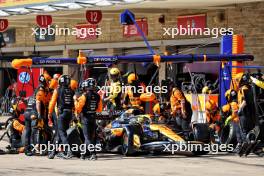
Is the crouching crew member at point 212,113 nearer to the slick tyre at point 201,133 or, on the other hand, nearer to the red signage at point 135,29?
the slick tyre at point 201,133

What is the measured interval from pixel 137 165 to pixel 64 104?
234 cm

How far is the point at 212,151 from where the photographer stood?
18.3 meters

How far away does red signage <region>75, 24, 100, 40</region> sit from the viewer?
31812mm

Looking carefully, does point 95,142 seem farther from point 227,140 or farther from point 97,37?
point 97,37

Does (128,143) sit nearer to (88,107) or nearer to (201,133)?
(88,107)

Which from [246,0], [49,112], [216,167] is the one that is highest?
[246,0]

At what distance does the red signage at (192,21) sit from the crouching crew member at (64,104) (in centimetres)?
1015

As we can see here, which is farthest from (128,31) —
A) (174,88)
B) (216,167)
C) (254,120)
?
(216,167)

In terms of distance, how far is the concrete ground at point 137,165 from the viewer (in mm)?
14242

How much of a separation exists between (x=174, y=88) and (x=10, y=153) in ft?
13.5

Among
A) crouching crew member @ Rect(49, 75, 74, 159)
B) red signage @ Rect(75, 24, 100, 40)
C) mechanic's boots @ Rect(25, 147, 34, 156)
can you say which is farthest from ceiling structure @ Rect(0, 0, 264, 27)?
mechanic's boots @ Rect(25, 147, 34, 156)

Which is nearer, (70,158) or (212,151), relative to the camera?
(70,158)

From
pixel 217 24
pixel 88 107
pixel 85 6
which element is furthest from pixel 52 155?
pixel 217 24

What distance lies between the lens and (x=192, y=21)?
1057 inches
